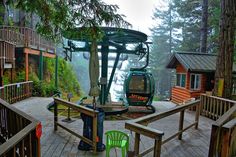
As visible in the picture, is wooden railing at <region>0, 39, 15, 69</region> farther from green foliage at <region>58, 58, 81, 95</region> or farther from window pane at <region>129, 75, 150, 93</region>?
green foliage at <region>58, 58, 81, 95</region>

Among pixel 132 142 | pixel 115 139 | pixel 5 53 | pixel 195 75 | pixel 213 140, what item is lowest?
pixel 132 142

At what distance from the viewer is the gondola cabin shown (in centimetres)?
889

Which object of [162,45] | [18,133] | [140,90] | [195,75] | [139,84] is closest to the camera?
[18,133]

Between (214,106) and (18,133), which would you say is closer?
(18,133)

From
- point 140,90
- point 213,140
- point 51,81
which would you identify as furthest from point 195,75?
point 51,81

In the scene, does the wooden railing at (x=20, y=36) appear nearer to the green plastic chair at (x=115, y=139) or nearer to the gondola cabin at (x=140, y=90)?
the gondola cabin at (x=140, y=90)

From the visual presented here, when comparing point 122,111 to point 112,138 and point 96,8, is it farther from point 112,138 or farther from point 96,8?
point 96,8

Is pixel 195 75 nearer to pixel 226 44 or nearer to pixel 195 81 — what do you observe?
pixel 195 81

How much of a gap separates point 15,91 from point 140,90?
18.8 feet

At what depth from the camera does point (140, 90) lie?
9148 mm

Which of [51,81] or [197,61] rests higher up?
[197,61]

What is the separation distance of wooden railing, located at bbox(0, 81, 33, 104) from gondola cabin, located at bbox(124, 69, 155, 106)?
5001 millimetres

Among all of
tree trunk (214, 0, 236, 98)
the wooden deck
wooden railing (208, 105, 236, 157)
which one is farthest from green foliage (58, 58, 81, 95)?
wooden railing (208, 105, 236, 157)

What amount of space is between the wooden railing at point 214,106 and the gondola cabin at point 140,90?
2111 millimetres
